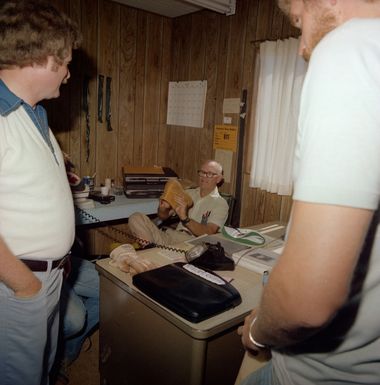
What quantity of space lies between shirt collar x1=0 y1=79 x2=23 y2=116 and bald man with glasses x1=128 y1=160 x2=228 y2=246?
161cm

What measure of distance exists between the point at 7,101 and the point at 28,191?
29 centimetres

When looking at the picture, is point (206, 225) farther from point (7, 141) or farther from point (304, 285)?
point (304, 285)

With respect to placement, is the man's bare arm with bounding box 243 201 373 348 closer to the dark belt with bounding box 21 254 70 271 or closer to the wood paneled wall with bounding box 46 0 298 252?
the dark belt with bounding box 21 254 70 271

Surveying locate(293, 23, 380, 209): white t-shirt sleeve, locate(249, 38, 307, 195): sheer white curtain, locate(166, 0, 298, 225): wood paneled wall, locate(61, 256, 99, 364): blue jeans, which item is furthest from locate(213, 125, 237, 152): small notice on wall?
locate(293, 23, 380, 209): white t-shirt sleeve

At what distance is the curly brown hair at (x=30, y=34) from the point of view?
1068 millimetres

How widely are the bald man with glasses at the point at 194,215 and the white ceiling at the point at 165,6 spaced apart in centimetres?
144

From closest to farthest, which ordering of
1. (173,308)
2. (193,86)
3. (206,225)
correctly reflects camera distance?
1. (173,308)
2. (206,225)
3. (193,86)

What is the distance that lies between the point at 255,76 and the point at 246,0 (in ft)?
2.10

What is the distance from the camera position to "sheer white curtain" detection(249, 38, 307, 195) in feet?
7.77

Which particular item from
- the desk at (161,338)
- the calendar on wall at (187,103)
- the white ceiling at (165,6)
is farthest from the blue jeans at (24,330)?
the white ceiling at (165,6)

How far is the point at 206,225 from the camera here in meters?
2.54

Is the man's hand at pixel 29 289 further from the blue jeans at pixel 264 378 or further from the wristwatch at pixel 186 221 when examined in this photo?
the wristwatch at pixel 186 221

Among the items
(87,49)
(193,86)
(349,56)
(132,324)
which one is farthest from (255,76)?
(349,56)

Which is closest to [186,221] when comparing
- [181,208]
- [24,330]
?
[181,208]
